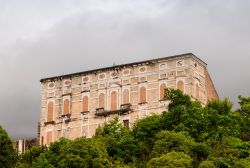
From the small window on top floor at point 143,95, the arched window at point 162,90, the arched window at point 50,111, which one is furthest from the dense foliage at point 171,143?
the arched window at point 50,111

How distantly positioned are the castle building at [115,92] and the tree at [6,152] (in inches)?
348

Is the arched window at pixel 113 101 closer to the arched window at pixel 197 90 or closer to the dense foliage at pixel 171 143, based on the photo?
the dense foliage at pixel 171 143

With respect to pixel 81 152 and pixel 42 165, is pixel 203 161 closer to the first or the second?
pixel 81 152

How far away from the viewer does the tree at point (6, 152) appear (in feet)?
173

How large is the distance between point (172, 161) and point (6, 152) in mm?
17121

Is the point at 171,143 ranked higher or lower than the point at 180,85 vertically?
lower

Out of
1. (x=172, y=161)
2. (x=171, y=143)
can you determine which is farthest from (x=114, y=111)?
(x=172, y=161)

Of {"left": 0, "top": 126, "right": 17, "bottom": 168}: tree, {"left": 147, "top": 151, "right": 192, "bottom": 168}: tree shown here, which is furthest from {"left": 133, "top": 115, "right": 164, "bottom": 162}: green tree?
{"left": 0, "top": 126, "right": 17, "bottom": 168}: tree

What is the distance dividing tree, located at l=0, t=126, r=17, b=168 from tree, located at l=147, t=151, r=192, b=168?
14.5 meters

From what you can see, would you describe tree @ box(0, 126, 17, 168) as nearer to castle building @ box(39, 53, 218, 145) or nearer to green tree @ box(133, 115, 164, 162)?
castle building @ box(39, 53, 218, 145)

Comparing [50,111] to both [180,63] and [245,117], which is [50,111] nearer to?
[180,63]

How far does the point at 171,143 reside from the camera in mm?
45500

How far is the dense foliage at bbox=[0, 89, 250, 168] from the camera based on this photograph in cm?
4384

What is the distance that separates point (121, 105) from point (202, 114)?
12.7 meters
